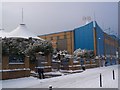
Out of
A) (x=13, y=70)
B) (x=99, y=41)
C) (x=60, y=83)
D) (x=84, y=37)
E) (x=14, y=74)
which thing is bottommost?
(x=60, y=83)

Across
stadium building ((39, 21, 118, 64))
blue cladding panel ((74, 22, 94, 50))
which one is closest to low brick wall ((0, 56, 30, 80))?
stadium building ((39, 21, 118, 64))

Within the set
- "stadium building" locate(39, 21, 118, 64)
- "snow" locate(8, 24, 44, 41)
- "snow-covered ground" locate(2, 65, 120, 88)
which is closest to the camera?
"snow-covered ground" locate(2, 65, 120, 88)

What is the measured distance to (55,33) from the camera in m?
89.9

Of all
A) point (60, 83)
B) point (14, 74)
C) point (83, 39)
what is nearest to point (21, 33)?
point (83, 39)

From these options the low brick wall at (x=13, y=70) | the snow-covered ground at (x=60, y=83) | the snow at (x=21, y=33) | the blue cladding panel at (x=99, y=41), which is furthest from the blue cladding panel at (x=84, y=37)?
the snow-covered ground at (x=60, y=83)

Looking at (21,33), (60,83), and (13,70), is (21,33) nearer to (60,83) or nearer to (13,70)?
(13,70)

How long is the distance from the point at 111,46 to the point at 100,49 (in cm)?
2151

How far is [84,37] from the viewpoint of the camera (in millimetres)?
80688

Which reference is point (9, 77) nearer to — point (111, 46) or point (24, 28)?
point (24, 28)

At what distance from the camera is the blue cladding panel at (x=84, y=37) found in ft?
260

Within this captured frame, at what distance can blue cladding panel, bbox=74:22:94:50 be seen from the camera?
79.3 m

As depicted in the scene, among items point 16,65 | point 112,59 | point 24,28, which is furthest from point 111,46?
point 16,65

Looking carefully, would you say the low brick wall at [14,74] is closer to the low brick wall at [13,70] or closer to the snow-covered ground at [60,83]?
the low brick wall at [13,70]

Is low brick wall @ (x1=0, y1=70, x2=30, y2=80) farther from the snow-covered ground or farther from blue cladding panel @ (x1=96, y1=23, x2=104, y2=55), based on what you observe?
blue cladding panel @ (x1=96, y1=23, x2=104, y2=55)
